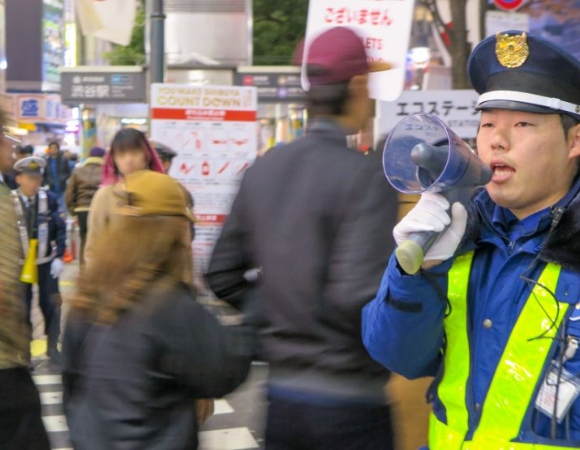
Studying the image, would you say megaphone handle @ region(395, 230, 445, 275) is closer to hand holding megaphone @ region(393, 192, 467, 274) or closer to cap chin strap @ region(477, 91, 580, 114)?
hand holding megaphone @ region(393, 192, 467, 274)

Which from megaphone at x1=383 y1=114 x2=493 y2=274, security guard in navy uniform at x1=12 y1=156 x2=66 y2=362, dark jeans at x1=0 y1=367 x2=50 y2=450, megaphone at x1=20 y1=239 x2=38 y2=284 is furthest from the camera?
security guard in navy uniform at x1=12 y1=156 x2=66 y2=362

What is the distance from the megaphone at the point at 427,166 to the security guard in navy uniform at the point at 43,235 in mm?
6527

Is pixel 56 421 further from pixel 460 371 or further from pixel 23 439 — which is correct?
pixel 460 371

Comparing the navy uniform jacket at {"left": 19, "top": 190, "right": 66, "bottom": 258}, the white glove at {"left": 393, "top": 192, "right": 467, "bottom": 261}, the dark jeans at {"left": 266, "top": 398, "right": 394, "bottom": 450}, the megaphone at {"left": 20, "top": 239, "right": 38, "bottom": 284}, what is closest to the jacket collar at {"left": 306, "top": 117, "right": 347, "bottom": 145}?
the dark jeans at {"left": 266, "top": 398, "right": 394, "bottom": 450}

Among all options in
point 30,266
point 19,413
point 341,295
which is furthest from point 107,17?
point 341,295

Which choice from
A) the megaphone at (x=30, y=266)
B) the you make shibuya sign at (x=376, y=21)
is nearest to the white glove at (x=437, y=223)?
the you make shibuya sign at (x=376, y=21)

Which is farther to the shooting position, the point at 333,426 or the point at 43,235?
the point at 43,235

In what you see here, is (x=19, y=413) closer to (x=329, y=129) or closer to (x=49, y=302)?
(x=329, y=129)

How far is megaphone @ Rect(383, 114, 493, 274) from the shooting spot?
1727 millimetres

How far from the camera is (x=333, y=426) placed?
9.18 feet

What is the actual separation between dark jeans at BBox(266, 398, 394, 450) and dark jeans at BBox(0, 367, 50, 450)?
1.12m

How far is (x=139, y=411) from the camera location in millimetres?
2504

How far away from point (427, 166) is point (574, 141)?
434 mm

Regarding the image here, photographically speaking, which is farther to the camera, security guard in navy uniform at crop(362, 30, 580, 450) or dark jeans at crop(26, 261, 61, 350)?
dark jeans at crop(26, 261, 61, 350)
